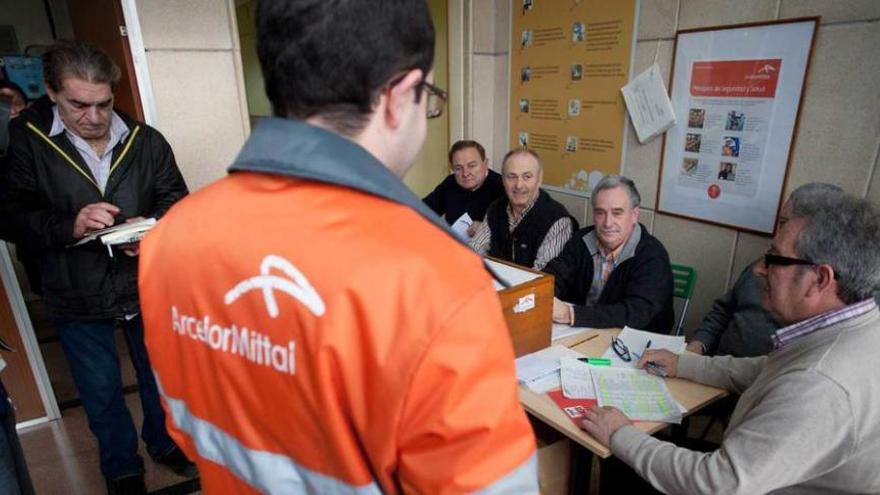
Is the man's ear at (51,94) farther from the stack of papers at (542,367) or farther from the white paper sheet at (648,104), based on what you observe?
the white paper sheet at (648,104)

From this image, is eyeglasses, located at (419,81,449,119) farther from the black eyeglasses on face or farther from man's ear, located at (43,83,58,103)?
man's ear, located at (43,83,58,103)

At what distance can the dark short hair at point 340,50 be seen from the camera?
52cm

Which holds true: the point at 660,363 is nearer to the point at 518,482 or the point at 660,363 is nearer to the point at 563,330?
the point at 563,330

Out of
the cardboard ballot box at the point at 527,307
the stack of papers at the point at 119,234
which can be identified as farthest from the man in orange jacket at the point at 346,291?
the stack of papers at the point at 119,234

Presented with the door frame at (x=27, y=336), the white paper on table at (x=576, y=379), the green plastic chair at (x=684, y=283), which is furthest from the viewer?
the green plastic chair at (x=684, y=283)

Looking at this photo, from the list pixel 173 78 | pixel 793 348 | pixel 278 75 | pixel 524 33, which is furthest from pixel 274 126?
pixel 524 33

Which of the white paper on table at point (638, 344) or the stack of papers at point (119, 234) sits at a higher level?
the stack of papers at point (119, 234)

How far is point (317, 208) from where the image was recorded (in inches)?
20.7

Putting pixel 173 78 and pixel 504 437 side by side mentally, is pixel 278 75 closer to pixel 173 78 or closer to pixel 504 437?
pixel 504 437

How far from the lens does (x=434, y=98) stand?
0.70 m

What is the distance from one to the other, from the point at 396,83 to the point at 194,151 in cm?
240

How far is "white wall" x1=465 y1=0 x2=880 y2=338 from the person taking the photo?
1939 mm

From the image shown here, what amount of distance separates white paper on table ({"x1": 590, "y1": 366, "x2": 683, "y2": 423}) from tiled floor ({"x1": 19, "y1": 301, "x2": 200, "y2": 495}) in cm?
181

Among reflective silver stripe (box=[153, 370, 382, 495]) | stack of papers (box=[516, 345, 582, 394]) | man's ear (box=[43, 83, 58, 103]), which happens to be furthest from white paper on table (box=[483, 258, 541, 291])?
man's ear (box=[43, 83, 58, 103])
